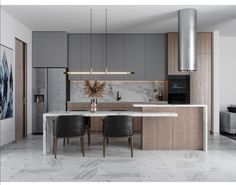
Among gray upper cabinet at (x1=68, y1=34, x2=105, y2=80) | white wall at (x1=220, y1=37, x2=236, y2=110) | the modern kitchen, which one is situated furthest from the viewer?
white wall at (x1=220, y1=37, x2=236, y2=110)

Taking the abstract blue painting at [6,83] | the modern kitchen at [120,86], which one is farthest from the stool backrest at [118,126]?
the abstract blue painting at [6,83]

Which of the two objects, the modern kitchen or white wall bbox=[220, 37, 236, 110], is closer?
the modern kitchen

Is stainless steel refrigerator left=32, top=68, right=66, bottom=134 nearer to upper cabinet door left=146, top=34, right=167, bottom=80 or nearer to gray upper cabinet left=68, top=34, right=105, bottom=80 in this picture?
gray upper cabinet left=68, top=34, right=105, bottom=80

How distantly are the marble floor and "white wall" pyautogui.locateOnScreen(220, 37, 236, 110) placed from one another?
3.19 meters

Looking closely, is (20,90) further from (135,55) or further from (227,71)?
(227,71)

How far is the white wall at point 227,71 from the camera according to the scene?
32.4 feet

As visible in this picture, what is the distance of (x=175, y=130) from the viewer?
6.59 metres

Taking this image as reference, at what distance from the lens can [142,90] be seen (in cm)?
961

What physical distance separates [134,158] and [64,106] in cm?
369

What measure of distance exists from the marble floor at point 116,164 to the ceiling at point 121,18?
2698mm

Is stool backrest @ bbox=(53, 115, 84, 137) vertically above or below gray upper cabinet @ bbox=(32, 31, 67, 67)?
below

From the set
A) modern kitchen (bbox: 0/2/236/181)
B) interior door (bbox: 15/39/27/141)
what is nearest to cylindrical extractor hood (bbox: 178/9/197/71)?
modern kitchen (bbox: 0/2/236/181)

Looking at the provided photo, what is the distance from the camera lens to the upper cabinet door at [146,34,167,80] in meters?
9.26
